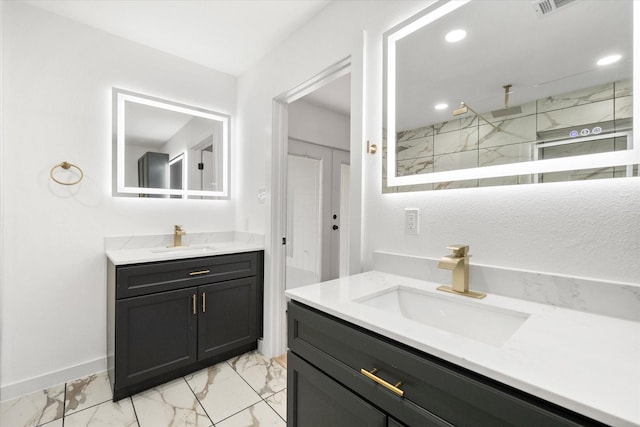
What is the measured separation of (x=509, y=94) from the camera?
1060mm

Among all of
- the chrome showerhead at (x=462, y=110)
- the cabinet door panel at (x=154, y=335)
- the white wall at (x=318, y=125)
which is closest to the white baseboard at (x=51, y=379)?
the cabinet door panel at (x=154, y=335)

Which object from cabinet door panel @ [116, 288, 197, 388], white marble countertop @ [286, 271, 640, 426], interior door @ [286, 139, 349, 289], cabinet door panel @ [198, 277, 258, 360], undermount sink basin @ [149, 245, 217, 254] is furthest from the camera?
interior door @ [286, 139, 349, 289]

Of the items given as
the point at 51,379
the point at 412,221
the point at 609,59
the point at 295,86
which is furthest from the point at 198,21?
the point at 51,379

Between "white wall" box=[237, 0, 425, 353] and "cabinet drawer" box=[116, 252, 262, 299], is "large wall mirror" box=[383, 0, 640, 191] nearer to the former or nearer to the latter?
"white wall" box=[237, 0, 425, 353]

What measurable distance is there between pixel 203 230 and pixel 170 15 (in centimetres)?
164

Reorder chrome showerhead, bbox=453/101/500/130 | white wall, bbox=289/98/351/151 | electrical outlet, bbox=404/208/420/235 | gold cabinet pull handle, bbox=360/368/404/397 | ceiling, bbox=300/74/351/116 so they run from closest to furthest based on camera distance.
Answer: gold cabinet pull handle, bbox=360/368/404/397 → chrome showerhead, bbox=453/101/500/130 → electrical outlet, bbox=404/208/420/235 → ceiling, bbox=300/74/351/116 → white wall, bbox=289/98/351/151

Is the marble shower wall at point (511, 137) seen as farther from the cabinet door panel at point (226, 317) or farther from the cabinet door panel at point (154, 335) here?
the cabinet door panel at point (154, 335)

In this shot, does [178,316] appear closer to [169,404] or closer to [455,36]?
[169,404]

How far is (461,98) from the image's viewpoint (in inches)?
47.3

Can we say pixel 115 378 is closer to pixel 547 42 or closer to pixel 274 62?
pixel 274 62

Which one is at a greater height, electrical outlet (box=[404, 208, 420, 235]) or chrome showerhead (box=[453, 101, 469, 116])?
chrome showerhead (box=[453, 101, 469, 116])

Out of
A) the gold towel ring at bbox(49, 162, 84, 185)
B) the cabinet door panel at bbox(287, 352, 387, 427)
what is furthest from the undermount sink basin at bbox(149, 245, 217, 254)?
the cabinet door panel at bbox(287, 352, 387, 427)

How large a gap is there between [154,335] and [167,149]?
4.81 feet

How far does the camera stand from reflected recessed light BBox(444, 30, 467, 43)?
1.18 metres
